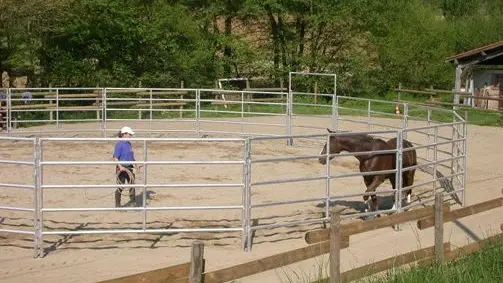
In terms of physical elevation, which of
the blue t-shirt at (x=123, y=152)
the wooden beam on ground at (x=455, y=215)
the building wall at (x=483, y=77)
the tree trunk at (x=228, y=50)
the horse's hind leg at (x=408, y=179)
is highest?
the tree trunk at (x=228, y=50)

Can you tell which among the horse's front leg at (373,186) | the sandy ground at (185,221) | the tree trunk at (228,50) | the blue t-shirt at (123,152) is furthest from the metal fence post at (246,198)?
the tree trunk at (228,50)

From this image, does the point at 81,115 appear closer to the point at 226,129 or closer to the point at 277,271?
the point at 226,129

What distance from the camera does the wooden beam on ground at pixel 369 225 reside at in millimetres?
5713

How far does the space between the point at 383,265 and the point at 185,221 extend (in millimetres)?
4495

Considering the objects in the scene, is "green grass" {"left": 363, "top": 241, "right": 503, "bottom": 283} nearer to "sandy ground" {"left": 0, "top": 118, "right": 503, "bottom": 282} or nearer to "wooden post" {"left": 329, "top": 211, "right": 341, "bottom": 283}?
"wooden post" {"left": 329, "top": 211, "right": 341, "bottom": 283}

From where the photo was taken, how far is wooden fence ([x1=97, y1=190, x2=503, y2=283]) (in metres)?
4.73

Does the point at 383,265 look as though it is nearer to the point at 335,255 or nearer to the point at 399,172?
the point at 335,255

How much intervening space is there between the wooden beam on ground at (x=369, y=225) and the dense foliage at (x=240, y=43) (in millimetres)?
23243

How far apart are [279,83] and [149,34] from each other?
7861mm

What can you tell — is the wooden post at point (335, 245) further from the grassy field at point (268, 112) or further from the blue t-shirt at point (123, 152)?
the grassy field at point (268, 112)

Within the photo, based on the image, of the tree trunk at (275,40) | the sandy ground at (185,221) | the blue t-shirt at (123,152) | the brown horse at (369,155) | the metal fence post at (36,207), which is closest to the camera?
the sandy ground at (185,221)

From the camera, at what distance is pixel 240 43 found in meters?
35.4

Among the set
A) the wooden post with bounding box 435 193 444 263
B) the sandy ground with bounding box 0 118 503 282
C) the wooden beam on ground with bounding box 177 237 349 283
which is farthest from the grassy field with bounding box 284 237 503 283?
the sandy ground with bounding box 0 118 503 282

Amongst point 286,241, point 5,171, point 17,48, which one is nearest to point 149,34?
point 17,48
